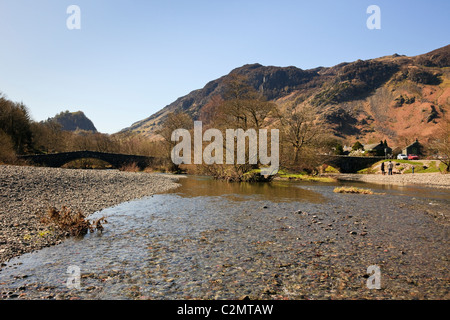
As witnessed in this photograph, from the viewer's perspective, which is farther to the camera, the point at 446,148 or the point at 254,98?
the point at 446,148

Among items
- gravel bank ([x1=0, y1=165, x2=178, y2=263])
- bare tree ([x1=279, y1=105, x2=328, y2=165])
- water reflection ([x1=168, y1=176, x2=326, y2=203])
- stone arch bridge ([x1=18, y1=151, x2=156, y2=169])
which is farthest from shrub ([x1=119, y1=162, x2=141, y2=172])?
bare tree ([x1=279, y1=105, x2=328, y2=165])

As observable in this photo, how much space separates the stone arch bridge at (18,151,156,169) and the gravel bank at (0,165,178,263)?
3245 centimetres

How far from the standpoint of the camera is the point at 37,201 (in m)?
16.6

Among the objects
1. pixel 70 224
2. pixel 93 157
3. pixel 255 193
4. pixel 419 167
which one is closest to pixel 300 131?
pixel 255 193

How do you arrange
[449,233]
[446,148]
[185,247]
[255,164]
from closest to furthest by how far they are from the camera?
1. [185,247]
2. [449,233]
3. [255,164]
4. [446,148]

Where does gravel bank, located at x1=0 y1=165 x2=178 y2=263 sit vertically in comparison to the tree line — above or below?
below

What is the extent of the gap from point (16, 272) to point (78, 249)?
226cm

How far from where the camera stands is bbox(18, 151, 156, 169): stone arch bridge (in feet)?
179

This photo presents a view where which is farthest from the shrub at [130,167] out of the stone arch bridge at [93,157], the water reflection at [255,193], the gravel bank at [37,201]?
the water reflection at [255,193]

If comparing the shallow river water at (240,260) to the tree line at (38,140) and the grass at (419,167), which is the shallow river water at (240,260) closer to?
the tree line at (38,140)

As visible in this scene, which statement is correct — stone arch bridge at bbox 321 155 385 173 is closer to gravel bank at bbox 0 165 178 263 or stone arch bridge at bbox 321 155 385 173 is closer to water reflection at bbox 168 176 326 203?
water reflection at bbox 168 176 326 203

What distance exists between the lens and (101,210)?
1703 centimetres
